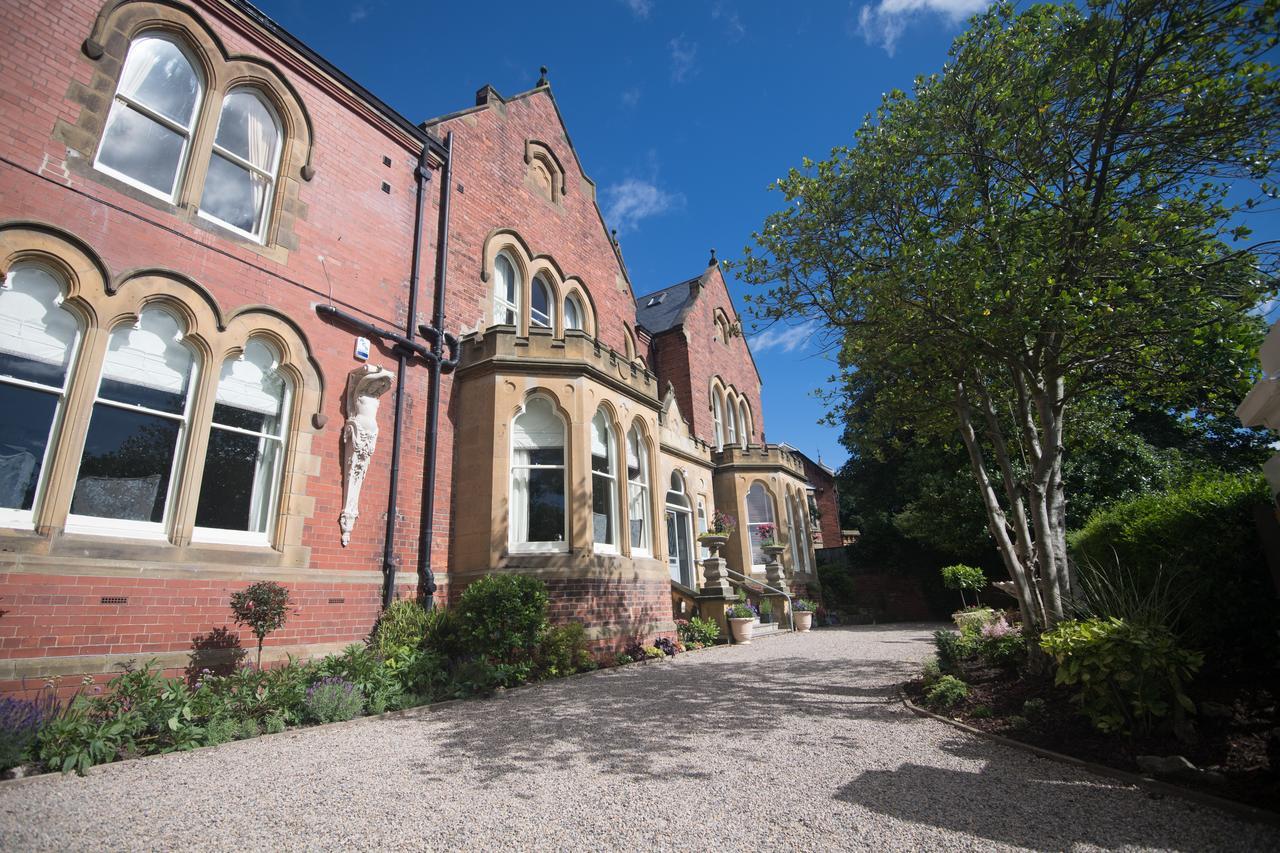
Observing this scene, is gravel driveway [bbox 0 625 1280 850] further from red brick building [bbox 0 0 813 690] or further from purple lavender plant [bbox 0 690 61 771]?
red brick building [bbox 0 0 813 690]

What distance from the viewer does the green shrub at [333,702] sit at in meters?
6.29

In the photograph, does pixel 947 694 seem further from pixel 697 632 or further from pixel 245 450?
pixel 245 450

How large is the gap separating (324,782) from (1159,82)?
9.87 meters

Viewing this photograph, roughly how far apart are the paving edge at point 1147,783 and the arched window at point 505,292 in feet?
34.0

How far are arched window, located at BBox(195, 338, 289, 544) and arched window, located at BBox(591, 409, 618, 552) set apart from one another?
5.00 m

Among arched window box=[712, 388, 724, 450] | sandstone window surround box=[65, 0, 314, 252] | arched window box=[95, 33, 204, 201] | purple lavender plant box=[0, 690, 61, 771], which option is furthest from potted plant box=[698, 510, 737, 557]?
arched window box=[95, 33, 204, 201]

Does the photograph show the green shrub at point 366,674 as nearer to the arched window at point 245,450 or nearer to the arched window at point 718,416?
the arched window at point 245,450

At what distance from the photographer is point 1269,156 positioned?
5863 millimetres

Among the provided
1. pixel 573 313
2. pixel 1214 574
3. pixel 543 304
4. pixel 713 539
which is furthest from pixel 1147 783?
pixel 573 313

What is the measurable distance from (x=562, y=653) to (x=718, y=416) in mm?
14095

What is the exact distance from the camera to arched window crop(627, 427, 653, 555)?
12.5m

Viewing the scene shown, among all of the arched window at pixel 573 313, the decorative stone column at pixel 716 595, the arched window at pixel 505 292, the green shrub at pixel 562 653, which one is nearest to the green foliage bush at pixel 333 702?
the green shrub at pixel 562 653

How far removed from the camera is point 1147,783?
4.03m

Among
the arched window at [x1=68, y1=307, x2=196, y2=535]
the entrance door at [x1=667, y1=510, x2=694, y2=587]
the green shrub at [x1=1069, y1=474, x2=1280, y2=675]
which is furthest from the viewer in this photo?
the entrance door at [x1=667, y1=510, x2=694, y2=587]
